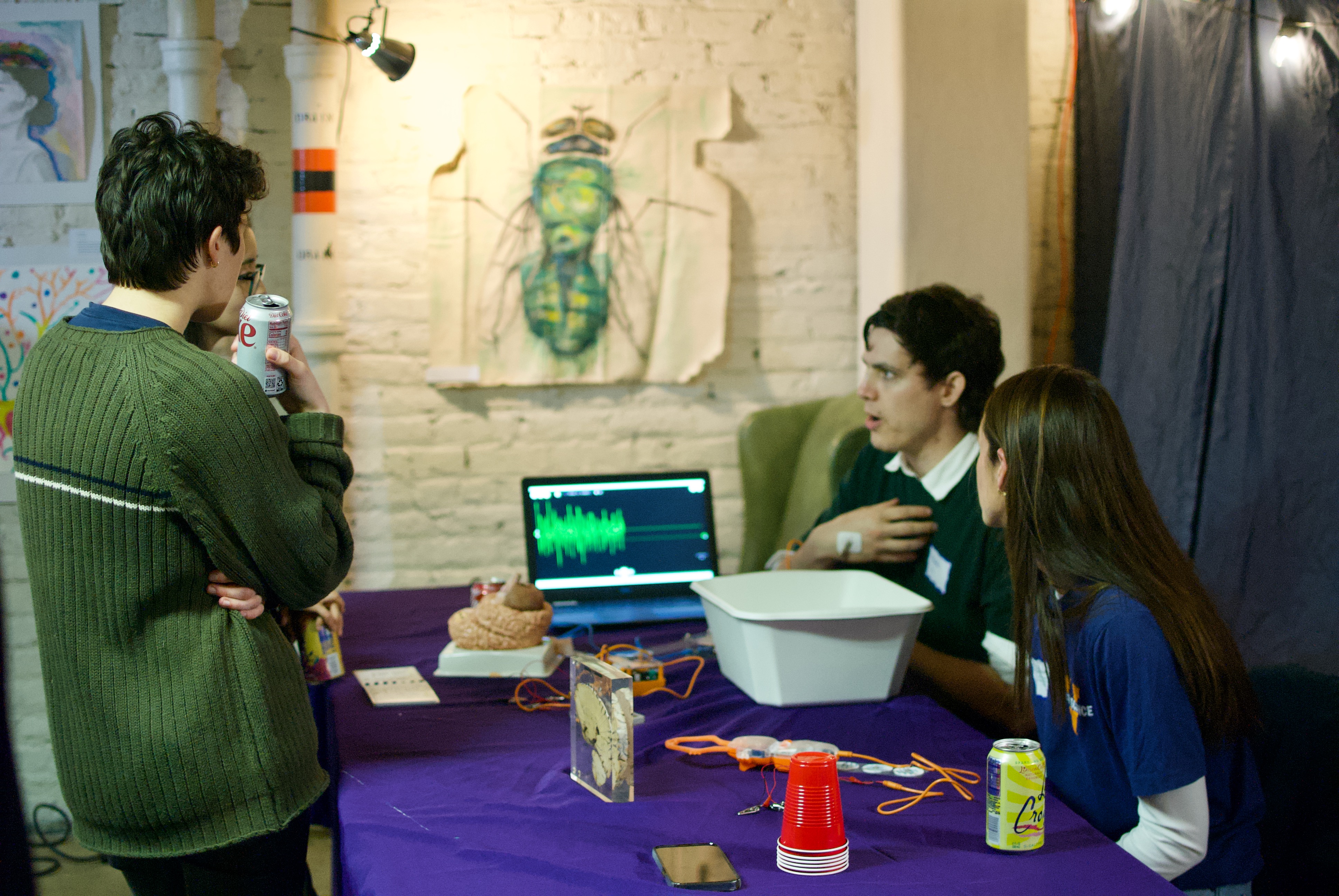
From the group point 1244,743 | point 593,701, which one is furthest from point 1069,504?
point 593,701

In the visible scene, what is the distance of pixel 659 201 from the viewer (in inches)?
120

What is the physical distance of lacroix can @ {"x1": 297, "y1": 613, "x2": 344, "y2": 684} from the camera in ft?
6.26

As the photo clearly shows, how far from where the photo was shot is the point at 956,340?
2.11 meters

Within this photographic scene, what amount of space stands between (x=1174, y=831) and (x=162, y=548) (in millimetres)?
1223

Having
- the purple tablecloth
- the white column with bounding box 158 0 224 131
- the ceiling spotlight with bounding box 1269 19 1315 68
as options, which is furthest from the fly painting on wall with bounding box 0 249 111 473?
the ceiling spotlight with bounding box 1269 19 1315 68

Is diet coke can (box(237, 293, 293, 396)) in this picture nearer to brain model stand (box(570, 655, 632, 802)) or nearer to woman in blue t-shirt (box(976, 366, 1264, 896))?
brain model stand (box(570, 655, 632, 802))

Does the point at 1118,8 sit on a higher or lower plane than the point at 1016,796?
higher

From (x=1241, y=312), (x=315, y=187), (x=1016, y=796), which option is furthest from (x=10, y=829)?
(x=315, y=187)

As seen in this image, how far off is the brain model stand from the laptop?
43.7 inches

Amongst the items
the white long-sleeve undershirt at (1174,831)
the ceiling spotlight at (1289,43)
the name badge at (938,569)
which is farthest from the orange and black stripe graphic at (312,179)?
the white long-sleeve undershirt at (1174,831)

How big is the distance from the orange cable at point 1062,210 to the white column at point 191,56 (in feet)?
7.99

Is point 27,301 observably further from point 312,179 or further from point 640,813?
point 640,813

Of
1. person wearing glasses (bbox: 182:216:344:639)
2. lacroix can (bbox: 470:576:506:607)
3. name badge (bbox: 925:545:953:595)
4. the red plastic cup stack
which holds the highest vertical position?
person wearing glasses (bbox: 182:216:344:639)

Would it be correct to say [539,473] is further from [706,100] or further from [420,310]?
[706,100]
